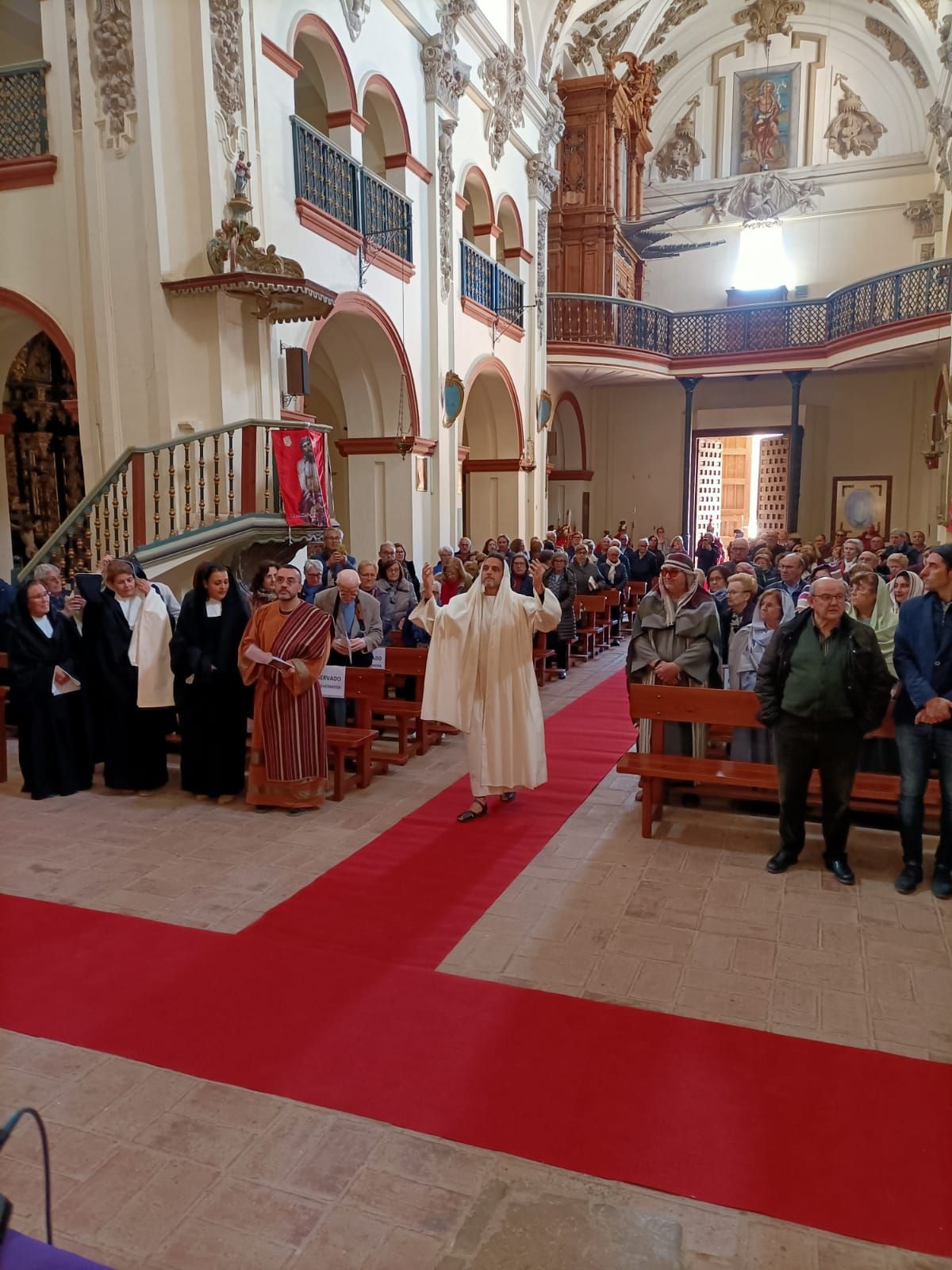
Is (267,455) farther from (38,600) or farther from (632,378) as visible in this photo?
(632,378)

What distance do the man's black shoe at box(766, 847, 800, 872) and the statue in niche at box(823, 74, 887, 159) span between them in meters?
21.8

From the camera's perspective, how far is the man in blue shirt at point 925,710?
14.8ft

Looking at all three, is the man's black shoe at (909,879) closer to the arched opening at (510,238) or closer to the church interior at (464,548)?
the church interior at (464,548)

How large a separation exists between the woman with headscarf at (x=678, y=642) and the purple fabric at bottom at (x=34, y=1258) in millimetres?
4848

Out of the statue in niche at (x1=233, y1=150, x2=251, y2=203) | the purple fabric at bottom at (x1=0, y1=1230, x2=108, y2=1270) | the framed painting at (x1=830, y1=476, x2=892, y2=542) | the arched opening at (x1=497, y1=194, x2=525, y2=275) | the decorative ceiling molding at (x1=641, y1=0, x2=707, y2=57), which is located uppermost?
the decorative ceiling molding at (x1=641, y1=0, x2=707, y2=57)

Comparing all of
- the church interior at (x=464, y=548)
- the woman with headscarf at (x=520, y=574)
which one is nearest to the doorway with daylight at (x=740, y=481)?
the church interior at (x=464, y=548)

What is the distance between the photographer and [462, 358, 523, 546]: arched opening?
17.5m

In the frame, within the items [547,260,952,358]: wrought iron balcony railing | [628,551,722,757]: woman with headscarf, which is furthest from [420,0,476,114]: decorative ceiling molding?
[628,551,722,757]: woman with headscarf

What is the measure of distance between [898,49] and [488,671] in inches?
855

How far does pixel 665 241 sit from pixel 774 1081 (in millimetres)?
23356

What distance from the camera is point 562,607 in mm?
10461

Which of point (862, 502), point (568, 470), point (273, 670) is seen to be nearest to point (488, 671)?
point (273, 670)

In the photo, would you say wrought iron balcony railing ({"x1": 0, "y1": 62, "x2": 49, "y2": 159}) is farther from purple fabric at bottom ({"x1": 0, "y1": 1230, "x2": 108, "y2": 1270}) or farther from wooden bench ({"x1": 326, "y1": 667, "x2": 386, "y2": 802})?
purple fabric at bottom ({"x1": 0, "y1": 1230, "x2": 108, "y2": 1270})

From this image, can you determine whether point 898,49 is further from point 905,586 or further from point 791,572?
point 905,586
